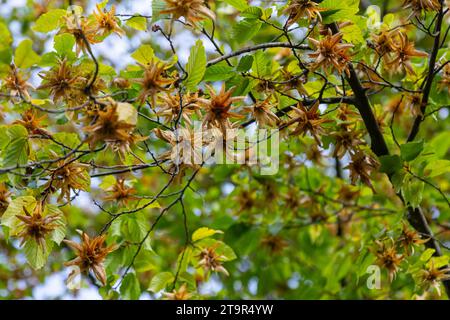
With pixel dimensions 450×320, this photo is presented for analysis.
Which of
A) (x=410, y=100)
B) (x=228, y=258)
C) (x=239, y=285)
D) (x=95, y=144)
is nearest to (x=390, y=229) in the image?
(x=410, y=100)

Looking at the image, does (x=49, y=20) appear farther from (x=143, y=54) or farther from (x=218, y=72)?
(x=218, y=72)

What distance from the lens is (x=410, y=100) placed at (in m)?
2.28

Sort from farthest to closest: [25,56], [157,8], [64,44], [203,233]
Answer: [203,233]
[64,44]
[25,56]
[157,8]

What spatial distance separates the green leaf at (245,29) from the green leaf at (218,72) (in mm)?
136

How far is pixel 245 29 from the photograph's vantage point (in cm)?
194

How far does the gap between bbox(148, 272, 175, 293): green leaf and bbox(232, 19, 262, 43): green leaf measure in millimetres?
978

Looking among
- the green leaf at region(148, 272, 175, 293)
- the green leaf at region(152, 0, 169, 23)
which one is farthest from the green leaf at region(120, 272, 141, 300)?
the green leaf at region(152, 0, 169, 23)

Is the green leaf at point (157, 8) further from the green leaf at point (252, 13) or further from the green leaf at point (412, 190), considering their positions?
the green leaf at point (412, 190)

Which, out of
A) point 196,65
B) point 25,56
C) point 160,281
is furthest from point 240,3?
point 160,281

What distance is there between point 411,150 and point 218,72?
73 centimetres

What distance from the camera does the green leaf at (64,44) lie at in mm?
1810

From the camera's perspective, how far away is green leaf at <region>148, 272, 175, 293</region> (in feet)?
7.72
